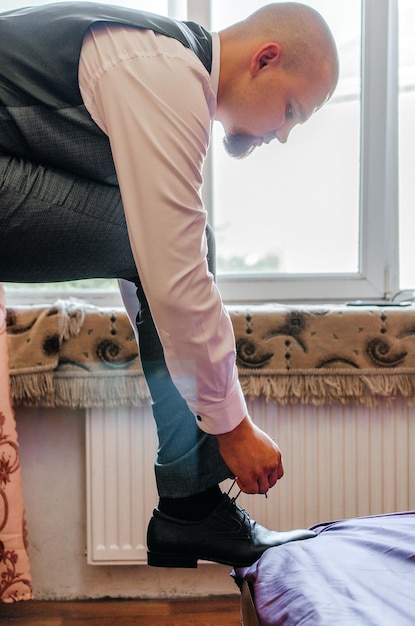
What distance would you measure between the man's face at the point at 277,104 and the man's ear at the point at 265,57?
0.04ft

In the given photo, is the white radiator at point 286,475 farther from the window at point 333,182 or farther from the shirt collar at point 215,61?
the shirt collar at point 215,61

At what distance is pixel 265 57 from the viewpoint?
943 mm

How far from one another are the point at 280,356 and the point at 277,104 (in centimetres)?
87

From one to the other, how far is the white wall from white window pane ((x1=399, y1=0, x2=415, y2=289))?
1.01 meters

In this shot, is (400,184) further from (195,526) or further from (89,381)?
(195,526)

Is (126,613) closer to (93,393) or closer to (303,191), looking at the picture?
(93,393)

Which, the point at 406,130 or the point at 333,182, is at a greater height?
the point at 406,130

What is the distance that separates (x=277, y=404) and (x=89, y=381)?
0.47 m

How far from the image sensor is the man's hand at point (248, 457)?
2.93ft

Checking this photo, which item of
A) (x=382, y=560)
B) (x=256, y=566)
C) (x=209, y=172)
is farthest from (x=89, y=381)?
(x=382, y=560)

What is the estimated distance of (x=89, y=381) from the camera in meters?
1.73

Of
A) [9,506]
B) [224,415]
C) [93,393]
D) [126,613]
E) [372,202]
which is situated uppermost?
[372,202]

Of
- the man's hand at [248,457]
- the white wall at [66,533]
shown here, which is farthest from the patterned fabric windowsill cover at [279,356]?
the man's hand at [248,457]

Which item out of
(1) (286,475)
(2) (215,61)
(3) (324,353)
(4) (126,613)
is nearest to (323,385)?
(3) (324,353)
